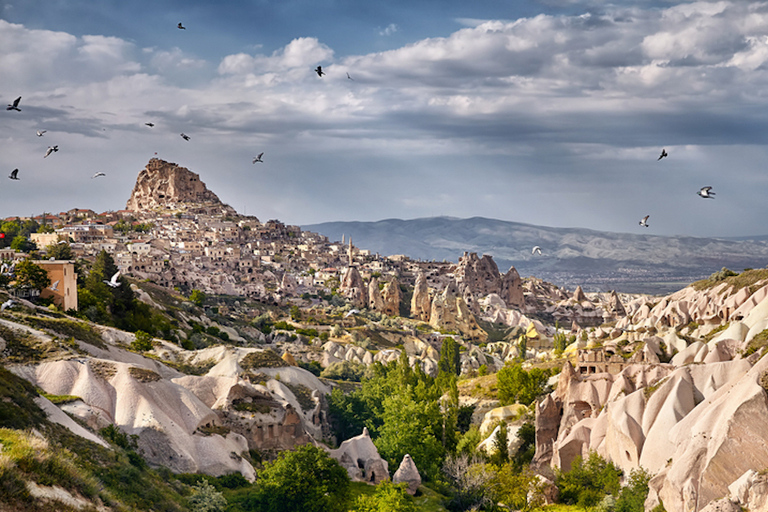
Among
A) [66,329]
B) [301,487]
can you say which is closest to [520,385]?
[301,487]

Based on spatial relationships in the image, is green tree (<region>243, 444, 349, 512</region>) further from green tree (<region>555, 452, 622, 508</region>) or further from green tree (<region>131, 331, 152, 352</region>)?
green tree (<region>131, 331, 152, 352</region>)

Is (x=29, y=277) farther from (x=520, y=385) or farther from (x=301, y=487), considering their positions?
(x=520, y=385)

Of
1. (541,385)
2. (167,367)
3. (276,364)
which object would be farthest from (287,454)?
(541,385)

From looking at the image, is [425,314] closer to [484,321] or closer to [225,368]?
[484,321]

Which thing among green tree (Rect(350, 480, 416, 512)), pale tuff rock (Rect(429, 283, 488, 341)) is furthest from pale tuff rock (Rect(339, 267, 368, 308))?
green tree (Rect(350, 480, 416, 512))

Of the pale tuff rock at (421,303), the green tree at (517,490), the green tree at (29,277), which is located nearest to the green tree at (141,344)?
the green tree at (29,277)
